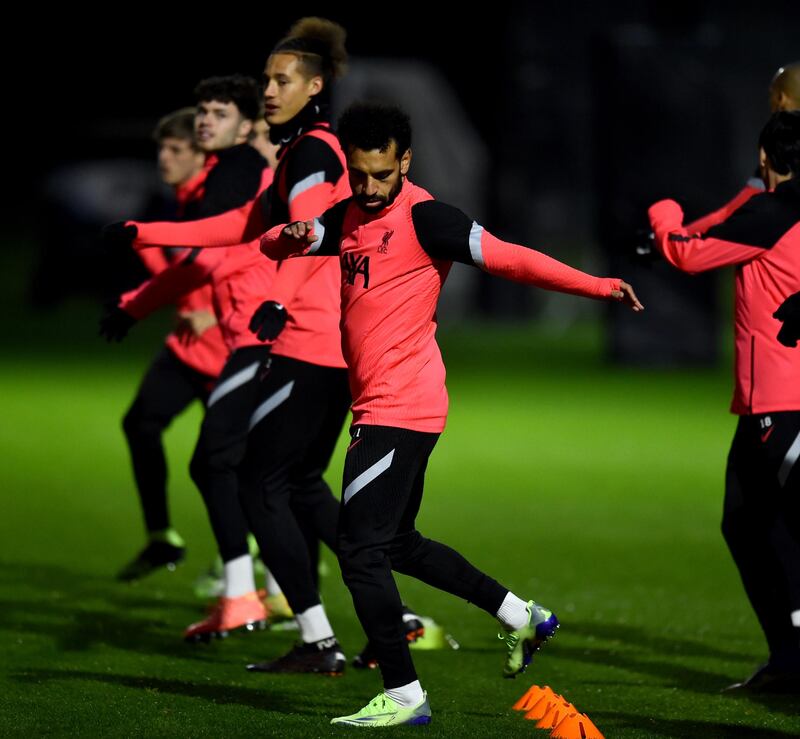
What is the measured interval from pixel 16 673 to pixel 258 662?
938mm

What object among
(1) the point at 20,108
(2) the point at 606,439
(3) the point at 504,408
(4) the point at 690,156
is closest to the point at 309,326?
(2) the point at 606,439

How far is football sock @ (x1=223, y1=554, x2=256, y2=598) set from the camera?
7.34m

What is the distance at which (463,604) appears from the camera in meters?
8.20

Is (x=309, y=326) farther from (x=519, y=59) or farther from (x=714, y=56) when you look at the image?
(x=519, y=59)

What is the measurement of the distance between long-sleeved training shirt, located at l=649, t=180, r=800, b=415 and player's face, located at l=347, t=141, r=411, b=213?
1218 mm

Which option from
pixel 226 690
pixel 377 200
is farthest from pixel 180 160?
pixel 226 690

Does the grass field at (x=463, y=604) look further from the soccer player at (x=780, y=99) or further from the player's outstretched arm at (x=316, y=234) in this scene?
the soccer player at (x=780, y=99)

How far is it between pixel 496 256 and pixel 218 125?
2.47 m

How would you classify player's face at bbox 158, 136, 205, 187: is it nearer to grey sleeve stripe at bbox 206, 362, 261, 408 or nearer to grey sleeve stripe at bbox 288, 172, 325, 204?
grey sleeve stripe at bbox 206, 362, 261, 408

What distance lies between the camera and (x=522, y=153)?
28109 millimetres

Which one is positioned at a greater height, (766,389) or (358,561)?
(766,389)

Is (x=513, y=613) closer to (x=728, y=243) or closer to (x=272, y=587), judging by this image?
(x=728, y=243)

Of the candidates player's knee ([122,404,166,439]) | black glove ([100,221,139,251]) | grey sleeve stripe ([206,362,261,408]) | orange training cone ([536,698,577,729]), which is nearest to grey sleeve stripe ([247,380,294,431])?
grey sleeve stripe ([206,362,261,408])

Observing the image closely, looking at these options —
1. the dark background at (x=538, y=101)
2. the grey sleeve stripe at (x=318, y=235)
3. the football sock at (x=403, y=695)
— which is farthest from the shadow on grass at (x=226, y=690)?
the dark background at (x=538, y=101)
